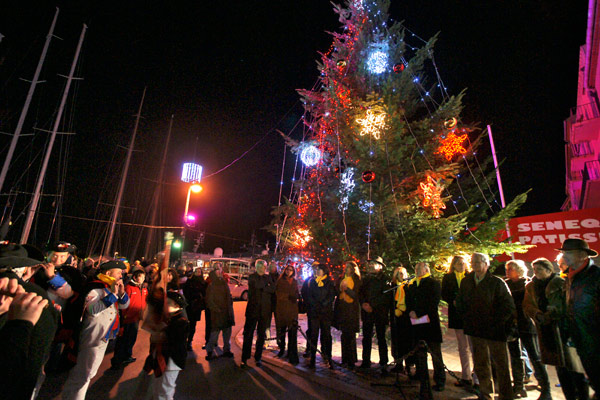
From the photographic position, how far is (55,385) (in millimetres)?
4773

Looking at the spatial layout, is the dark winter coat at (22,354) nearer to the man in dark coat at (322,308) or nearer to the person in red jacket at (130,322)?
the person in red jacket at (130,322)

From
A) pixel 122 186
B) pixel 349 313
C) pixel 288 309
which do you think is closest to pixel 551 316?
pixel 349 313

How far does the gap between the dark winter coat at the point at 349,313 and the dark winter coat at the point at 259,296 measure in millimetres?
1530

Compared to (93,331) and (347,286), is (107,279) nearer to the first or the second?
(93,331)

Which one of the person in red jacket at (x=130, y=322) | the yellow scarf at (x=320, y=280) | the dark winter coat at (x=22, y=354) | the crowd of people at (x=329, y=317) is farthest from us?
the yellow scarf at (x=320, y=280)

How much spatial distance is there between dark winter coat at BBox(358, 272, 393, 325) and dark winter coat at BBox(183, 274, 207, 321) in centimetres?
414

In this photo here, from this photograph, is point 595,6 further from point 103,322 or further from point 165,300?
point 103,322

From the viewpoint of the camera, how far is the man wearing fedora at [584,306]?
305cm

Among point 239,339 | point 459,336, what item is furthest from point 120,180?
point 459,336

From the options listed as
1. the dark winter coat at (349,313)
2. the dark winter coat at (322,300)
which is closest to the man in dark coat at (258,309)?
the dark winter coat at (322,300)

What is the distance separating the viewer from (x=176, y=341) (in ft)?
12.0

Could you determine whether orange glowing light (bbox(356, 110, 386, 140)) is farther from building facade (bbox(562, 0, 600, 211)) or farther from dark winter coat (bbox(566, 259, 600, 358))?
building facade (bbox(562, 0, 600, 211))

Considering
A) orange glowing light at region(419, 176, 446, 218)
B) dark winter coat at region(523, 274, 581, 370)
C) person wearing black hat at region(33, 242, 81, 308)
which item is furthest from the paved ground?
orange glowing light at region(419, 176, 446, 218)

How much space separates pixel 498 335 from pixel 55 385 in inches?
272
